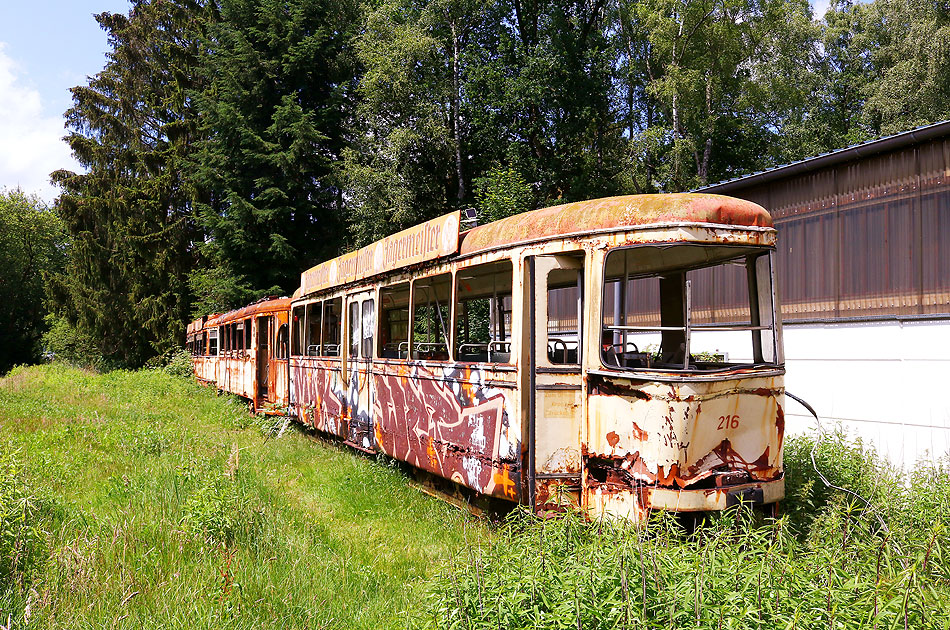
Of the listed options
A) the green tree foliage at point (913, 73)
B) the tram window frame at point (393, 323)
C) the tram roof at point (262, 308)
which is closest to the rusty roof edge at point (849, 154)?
the tram window frame at point (393, 323)

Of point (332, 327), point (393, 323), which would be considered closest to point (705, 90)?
point (332, 327)

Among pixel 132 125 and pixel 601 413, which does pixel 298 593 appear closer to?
pixel 601 413

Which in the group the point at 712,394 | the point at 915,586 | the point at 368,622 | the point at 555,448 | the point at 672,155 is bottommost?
the point at 368,622

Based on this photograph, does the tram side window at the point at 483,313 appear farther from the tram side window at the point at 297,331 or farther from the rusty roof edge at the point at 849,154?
the tram side window at the point at 297,331

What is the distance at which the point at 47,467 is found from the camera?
853 centimetres

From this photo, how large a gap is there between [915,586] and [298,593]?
13.0ft

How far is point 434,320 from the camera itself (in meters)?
8.39

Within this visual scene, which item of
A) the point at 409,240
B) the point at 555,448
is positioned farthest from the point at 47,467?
the point at 555,448

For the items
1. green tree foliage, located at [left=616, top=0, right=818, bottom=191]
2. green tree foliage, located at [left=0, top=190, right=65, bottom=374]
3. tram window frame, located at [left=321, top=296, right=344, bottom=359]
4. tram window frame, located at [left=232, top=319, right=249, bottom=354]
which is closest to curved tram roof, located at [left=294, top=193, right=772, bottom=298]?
tram window frame, located at [left=321, top=296, right=344, bottom=359]

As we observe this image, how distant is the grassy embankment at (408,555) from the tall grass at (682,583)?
0.05 ft

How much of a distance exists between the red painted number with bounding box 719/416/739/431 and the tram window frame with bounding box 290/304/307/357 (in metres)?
9.77

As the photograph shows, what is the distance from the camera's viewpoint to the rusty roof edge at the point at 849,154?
8.67m

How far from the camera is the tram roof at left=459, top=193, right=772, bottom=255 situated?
5.67m

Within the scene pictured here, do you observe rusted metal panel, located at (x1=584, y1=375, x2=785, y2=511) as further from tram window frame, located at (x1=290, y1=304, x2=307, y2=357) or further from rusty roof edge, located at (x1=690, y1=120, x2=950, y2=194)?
tram window frame, located at (x1=290, y1=304, x2=307, y2=357)
